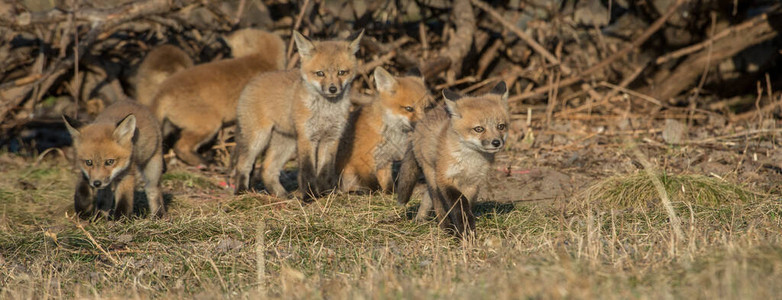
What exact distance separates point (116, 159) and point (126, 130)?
25cm

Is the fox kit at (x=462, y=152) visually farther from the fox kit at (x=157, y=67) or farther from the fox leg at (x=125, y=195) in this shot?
the fox kit at (x=157, y=67)

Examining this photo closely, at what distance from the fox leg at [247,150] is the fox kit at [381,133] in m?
0.76

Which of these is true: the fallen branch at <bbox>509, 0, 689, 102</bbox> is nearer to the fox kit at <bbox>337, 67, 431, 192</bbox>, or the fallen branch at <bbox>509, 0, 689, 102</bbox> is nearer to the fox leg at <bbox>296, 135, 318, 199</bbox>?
the fox kit at <bbox>337, 67, 431, 192</bbox>

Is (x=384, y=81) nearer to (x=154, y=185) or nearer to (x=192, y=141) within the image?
(x=154, y=185)

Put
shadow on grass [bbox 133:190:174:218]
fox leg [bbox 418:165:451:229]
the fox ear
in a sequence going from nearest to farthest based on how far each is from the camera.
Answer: fox leg [bbox 418:165:451:229] → the fox ear → shadow on grass [bbox 133:190:174:218]

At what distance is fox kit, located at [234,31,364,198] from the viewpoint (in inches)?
269

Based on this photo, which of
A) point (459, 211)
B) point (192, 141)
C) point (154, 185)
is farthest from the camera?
point (192, 141)

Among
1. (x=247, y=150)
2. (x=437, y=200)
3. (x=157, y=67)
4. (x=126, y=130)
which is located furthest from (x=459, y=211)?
(x=157, y=67)

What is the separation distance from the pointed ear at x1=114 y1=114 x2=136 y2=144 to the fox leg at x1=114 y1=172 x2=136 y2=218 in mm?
243

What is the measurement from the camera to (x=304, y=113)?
689 cm

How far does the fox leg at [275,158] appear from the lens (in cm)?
747

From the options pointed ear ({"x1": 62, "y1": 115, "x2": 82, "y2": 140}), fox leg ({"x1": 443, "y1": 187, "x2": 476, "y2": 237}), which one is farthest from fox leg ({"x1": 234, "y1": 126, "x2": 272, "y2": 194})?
fox leg ({"x1": 443, "y1": 187, "x2": 476, "y2": 237})

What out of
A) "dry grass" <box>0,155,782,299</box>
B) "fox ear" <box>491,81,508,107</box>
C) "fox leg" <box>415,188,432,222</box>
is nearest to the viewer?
"dry grass" <box>0,155,782,299</box>

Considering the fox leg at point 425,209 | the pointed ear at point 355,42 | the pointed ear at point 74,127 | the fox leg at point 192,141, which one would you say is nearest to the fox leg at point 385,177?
the pointed ear at point 355,42
